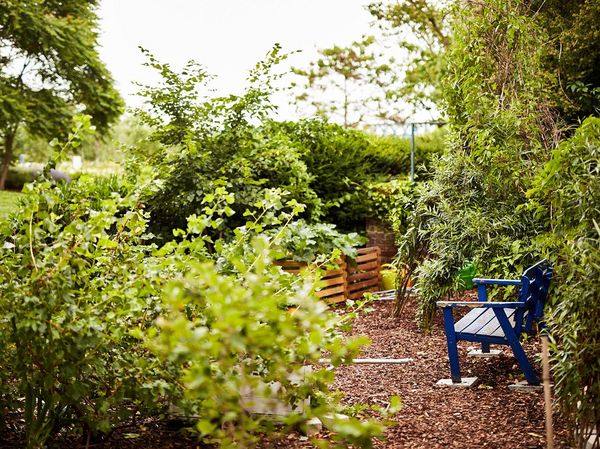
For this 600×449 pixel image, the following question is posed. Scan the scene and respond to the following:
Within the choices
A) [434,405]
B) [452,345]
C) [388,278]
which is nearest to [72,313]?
[434,405]

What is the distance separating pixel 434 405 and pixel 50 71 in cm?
2311

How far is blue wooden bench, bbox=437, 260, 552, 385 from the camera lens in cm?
470

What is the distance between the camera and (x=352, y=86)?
2262 centimetres

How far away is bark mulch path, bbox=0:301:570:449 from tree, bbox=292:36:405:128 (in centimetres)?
1653

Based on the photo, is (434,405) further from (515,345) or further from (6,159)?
(6,159)

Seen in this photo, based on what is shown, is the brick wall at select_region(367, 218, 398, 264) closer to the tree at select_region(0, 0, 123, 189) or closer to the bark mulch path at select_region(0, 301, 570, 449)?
the bark mulch path at select_region(0, 301, 570, 449)

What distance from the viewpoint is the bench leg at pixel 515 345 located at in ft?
15.4

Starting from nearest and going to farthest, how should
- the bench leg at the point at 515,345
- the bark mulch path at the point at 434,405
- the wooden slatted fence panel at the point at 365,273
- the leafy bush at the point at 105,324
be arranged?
the leafy bush at the point at 105,324
the bark mulch path at the point at 434,405
the bench leg at the point at 515,345
the wooden slatted fence panel at the point at 365,273

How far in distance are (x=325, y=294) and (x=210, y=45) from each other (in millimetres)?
11703

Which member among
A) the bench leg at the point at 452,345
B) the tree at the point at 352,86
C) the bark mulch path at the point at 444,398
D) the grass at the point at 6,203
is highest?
the tree at the point at 352,86

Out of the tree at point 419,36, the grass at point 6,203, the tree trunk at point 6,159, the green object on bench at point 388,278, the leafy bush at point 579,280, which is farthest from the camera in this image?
the tree trunk at point 6,159

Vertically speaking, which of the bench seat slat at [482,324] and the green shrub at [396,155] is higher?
the green shrub at [396,155]

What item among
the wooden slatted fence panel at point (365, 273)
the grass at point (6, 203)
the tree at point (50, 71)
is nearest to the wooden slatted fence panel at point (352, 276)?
the wooden slatted fence panel at point (365, 273)

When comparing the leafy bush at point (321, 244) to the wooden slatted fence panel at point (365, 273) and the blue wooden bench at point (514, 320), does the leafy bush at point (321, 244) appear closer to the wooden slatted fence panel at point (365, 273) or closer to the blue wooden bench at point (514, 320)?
the wooden slatted fence panel at point (365, 273)
